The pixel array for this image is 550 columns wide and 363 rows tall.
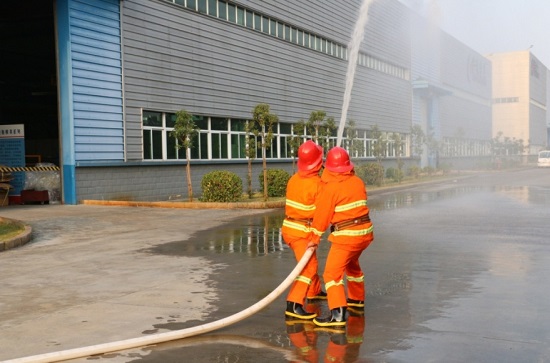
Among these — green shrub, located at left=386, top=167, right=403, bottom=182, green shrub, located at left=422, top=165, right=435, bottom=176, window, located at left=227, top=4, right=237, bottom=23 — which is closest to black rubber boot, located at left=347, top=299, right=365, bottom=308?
window, located at left=227, top=4, right=237, bottom=23

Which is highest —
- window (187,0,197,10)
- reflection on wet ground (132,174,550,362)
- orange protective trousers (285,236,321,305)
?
window (187,0,197,10)

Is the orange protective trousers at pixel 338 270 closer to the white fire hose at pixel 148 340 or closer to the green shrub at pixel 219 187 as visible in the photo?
the white fire hose at pixel 148 340

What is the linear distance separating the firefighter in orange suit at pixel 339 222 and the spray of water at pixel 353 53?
3421 centimetres

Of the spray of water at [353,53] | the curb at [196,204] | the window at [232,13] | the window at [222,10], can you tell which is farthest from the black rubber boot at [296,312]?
the spray of water at [353,53]

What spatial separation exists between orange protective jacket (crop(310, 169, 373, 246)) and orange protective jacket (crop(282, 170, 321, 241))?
1.05ft

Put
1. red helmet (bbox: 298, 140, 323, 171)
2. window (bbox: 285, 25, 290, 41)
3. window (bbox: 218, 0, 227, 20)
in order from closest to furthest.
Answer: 1. red helmet (bbox: 298, 140, 323, 171)
2. window (bbox: 218, 0, 227, 20)
3. window (bbox: 285, 25, 290, 41)

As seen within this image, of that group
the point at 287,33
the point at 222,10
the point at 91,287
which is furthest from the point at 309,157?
the point at 287,33

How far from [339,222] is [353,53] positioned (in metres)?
38.2

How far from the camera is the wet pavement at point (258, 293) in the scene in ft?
17.4

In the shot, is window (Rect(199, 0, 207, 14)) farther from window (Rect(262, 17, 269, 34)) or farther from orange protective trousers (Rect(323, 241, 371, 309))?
orange protective trousers (Rect(323, 241, 371, 309))

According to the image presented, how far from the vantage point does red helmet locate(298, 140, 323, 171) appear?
20.9 feet

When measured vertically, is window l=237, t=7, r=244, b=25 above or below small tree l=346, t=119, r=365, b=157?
above

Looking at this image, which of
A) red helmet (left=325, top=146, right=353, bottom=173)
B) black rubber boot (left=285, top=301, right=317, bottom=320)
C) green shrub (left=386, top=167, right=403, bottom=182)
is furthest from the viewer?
green shrub (left=386, top=167, right=403, bottom=182)

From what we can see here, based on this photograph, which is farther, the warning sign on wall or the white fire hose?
the warning sign on wall
